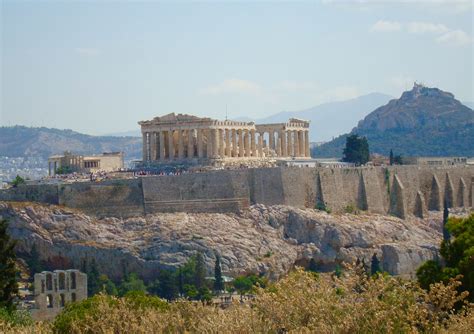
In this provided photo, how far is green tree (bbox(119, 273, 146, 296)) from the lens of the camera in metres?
85.9

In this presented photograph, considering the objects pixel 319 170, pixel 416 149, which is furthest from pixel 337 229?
pixel 416 149

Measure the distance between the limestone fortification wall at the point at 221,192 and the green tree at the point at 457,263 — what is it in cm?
3397

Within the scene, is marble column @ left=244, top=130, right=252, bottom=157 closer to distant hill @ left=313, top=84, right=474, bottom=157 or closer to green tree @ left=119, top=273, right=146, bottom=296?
green tree @ left=119, top=273, right=146, bottom=296

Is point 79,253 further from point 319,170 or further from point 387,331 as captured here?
point 387,331

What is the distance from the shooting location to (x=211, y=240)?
305 feet

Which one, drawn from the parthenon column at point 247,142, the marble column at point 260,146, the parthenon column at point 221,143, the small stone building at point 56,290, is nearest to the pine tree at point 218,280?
the small stone building at point 56,290

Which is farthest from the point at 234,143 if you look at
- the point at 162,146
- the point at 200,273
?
the point at 200,273

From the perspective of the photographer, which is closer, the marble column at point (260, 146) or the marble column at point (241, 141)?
the marble column at point (241, 141)

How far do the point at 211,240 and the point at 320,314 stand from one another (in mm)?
45033

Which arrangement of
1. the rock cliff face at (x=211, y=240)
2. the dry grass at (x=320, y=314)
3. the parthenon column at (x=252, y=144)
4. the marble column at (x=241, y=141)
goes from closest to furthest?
the dry grass at (x=320, y=314), the rock cliff face at (x=211, y=240), the marble column at (x=241, y=141), the parthenon column at (x=252, y=144)

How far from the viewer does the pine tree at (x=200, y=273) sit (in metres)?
88.2

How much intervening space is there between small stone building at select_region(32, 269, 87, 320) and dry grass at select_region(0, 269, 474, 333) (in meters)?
25.5

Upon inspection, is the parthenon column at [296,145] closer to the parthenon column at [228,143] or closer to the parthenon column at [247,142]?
the parthenon column at [247,142]

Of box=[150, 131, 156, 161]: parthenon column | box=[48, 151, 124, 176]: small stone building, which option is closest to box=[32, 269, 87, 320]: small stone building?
box=[150, 131, 156, 161]: parthenon column
